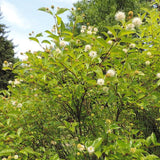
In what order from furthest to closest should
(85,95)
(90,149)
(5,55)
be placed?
1. (5,55)
2. (85,95)
3. (90,149)

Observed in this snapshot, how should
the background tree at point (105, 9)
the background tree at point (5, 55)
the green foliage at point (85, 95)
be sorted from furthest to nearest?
the background tree at point (5, 55)
the background tree at point (105, 9)
the green foliage at point (85, 95)

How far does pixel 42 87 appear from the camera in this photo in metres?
1.83

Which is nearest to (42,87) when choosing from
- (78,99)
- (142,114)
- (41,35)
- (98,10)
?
(78,99)

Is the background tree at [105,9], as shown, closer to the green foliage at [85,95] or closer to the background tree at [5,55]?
the background tree at [5,55]

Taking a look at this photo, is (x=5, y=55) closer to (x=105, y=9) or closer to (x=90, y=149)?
(x=105, y=9)

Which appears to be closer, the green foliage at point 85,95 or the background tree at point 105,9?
the green foliage at point 85,95

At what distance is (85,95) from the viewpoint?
1.80 meters

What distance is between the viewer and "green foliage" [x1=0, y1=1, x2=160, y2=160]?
4.36 feet

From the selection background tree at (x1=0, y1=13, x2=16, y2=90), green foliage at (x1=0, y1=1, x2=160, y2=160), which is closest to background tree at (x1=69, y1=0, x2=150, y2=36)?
background tree at (x1=0, y1=13, x2=16, y2=90)

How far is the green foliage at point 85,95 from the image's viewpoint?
52.3 inches

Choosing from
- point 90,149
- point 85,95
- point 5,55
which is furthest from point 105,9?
point 90,149

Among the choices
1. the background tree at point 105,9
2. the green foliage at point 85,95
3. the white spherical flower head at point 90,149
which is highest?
the background tree at point 105,9

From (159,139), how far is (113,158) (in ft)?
5.67

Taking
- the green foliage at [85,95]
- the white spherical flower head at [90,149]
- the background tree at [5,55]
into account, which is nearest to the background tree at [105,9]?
the background tree at [5,55]
